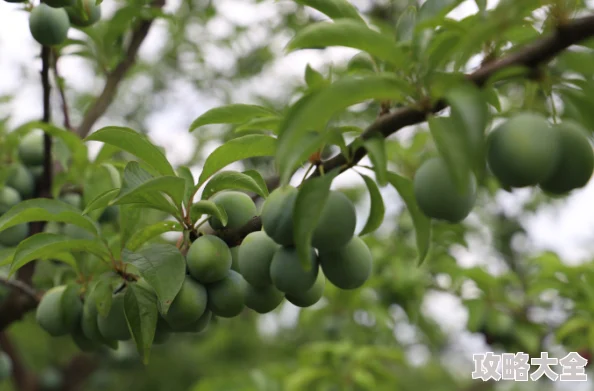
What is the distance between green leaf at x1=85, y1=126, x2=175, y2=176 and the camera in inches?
37.8

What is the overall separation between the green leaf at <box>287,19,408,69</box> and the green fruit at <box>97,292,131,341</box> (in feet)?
1.96

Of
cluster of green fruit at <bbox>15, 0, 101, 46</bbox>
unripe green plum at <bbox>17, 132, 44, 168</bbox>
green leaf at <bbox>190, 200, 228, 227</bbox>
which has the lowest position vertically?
unripe green plum at <bbox>17, 132, 44, 168</bbox>

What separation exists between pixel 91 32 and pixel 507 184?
148 centimetres

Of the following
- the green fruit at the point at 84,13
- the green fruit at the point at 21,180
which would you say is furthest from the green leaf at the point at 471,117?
the green fruit at the point at 21,180

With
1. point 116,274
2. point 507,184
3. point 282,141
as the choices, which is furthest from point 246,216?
point 507,184

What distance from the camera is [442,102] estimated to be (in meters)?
0.77

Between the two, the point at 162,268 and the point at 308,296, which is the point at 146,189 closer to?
the point at 162,268

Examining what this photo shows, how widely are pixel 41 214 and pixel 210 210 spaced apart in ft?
1.04

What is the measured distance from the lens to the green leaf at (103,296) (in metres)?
1.06

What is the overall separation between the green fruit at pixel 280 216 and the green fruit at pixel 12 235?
1015 mm

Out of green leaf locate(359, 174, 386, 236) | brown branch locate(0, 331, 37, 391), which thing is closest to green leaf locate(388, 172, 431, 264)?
green leaf locate(359, 174, 386, 236)

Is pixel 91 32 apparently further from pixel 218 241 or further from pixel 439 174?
pixel 439 174

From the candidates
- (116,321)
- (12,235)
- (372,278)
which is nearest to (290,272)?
(116,321)

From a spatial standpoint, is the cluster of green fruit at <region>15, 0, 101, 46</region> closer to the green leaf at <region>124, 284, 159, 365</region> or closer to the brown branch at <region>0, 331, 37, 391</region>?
the green leaf at <region>124, 284, 159, 365</region>
